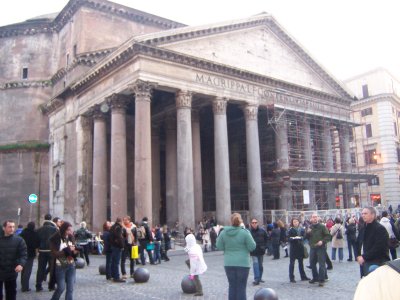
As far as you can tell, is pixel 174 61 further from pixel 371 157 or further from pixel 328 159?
pixel 371 157

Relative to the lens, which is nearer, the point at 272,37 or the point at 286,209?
the point at 286,209

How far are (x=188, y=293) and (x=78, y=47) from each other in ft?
70.1

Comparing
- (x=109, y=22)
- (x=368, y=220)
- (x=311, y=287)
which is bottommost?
(x=311, y=287)

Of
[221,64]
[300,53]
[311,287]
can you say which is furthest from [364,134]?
[311,287]

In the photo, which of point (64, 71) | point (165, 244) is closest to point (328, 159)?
point (165, 244)

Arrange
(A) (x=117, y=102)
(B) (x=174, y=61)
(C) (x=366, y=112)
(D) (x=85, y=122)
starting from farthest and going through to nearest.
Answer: (C) (x=366, y=112)
(D) (x=85, y=122)
(A) (x=117, y=102)
(B) (x=174, y=61)

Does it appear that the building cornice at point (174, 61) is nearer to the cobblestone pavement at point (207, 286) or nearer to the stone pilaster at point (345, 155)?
the stone pilaster at point (345, 155)

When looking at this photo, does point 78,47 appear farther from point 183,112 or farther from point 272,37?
point 272,37

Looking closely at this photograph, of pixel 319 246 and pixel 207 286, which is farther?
pixel 207 286

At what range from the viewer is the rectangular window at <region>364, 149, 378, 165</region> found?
120 ft

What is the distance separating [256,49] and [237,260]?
1991 cm

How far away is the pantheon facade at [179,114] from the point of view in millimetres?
19672

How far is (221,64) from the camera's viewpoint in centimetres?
2155

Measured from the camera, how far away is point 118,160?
790 inches
